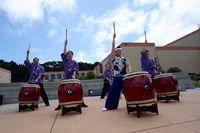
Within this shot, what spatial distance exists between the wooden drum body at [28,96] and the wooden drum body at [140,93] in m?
3.35

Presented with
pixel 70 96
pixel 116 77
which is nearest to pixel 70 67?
pixel 70 96

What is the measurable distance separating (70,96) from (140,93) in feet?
5.21

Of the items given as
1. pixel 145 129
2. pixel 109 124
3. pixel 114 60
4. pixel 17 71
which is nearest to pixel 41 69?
pixel 114 60

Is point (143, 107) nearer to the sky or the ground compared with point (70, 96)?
nearer to the ground

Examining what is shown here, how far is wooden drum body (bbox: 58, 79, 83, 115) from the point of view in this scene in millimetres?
4496

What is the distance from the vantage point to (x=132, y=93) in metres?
3.64

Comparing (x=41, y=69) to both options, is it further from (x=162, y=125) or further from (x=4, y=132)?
(x=162, y=125)

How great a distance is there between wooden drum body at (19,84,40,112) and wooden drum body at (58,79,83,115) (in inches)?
71.2

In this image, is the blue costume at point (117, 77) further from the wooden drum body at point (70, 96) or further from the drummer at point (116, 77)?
the wooden drum body at point (70, 96)

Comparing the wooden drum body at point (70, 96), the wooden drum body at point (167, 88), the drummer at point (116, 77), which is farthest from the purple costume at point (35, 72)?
the wooden drum body at point (167, 88)

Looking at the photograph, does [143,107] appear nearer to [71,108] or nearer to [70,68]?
[71,108]

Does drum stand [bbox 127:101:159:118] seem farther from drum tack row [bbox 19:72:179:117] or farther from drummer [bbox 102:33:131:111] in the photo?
drummer [bbox 102:33:131:111]

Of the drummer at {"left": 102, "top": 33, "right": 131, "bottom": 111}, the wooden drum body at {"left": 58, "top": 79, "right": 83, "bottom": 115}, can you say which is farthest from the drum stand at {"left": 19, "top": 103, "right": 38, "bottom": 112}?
the drummer at {"left": 102, "top": 33, "right": 131, "bottom": 111}

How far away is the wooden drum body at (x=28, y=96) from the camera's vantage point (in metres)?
6.01
